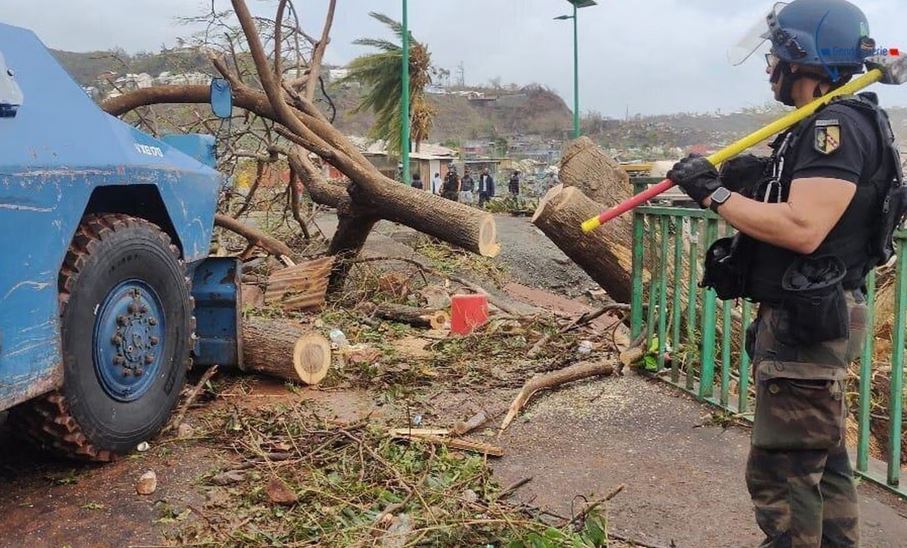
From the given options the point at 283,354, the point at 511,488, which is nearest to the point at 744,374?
the point at 511,488

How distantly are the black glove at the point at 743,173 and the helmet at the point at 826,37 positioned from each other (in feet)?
1.24

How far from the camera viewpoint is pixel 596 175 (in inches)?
326

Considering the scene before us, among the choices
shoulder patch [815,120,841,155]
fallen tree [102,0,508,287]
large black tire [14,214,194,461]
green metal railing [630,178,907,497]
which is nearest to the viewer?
shoulder patch [815,120,841,155]

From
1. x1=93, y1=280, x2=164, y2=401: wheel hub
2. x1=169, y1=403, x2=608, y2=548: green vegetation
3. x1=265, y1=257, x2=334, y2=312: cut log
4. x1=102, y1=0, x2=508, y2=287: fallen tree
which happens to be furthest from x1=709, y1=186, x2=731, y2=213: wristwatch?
x1=265, y1=257, x2=334, y2=312: cut log

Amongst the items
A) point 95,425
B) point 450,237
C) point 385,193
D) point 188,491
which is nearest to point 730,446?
point 188,491

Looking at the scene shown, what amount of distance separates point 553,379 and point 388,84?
26.8 meters

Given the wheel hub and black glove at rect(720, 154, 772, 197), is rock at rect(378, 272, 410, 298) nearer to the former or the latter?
the wheel hub

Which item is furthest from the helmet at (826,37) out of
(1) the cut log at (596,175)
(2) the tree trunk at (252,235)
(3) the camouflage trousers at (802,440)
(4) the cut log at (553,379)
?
(2) the tree trunk at (252,235)

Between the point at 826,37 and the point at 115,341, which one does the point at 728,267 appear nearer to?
the point at 826,37

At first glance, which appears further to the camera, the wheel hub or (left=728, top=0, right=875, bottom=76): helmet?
the wheel hub

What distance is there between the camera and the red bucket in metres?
7.39

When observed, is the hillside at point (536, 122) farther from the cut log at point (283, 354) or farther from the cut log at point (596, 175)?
the cut log at point (283, 354)

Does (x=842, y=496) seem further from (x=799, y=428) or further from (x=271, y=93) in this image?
(x=271, y=93)

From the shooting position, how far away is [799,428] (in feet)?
8.03
